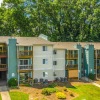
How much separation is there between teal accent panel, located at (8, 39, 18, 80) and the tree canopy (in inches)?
1203

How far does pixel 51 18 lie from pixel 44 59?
107ft

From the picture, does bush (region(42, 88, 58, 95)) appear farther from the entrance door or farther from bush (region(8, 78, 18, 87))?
the entrance door

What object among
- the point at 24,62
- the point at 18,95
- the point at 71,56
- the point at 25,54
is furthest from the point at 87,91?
the point at 25,54

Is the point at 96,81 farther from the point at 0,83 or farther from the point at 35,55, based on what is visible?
the point at 0,83

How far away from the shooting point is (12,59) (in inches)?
1978

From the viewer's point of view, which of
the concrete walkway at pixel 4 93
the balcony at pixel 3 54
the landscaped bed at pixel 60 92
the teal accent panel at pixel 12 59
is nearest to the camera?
the concrete walkway at pixel 4 93

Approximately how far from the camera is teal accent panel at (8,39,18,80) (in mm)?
50031

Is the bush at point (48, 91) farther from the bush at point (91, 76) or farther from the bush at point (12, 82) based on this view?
the bush at point (91, 76)

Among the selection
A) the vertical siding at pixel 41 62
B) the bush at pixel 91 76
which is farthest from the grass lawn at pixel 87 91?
the vertical siding at pixel 41 62

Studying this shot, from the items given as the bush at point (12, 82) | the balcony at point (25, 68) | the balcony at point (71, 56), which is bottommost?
the bush at point (12, 82)

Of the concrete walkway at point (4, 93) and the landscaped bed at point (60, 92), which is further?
the landscaped bed at point (60, 92)

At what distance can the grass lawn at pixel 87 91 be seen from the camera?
146ft

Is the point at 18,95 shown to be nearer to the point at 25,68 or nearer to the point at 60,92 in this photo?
the point at 60,92

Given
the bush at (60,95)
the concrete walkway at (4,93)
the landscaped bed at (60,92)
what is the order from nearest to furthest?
the concrete walkway at (4,93), the bush at (60,95), the landscaped bed at (60,92)
